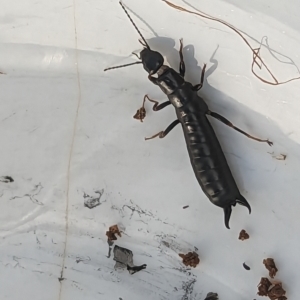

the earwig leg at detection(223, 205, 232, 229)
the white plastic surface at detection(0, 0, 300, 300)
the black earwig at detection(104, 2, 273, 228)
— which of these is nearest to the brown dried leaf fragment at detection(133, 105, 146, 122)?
the white plastic surface at detection(0, 0, 300, 300)

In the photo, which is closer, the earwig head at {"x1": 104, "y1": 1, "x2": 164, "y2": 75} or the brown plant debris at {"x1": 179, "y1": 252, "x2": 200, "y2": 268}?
the earwig head at {"x1": 104, "y1": 1, "x2": 164, "y2": 75}

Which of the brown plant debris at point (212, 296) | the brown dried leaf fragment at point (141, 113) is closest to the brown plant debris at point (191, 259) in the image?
the brown plant debris at point (212, 296)

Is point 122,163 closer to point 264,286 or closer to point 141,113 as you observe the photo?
point 141,113

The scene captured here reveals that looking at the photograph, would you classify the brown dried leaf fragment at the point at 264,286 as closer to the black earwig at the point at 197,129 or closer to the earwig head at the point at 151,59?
the black earwig at the point at 197,129

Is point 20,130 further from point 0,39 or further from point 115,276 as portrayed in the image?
point 115,276

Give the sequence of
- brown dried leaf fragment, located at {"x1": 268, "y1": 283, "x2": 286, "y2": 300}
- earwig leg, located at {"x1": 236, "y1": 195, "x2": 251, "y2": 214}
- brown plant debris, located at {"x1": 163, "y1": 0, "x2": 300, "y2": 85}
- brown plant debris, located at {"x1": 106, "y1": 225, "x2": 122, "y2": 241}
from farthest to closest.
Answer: brown plant debris, located at {"x1": 106, "y1": 225, "x2": 122, "y2": 241}, brown dried leaf fragment, located at {"x1": 268, "y1": 283, "x2": 286, "y2": 300}, earwig leg, located at {"x1": 236, "y1": 195, "x2": 251, "y2": 214}, brown plant debris, located at {"x1": 163, "y1": 0, "x2": 300, "y2": 85}

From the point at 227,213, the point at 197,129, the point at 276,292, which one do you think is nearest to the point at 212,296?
the point at 276,292

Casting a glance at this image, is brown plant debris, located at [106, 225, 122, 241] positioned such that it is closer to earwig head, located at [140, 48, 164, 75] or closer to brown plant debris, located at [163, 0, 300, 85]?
earwig head, located at [140, 48, 164, 75]
